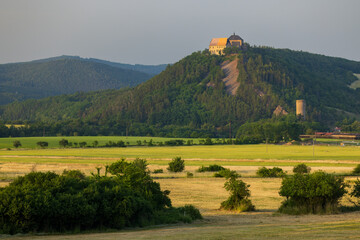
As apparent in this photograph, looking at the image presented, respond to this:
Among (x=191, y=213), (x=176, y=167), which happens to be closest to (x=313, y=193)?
(x=191, y=213)

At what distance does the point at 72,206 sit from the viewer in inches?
1016

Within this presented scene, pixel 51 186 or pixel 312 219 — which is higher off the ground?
pixel 51 186

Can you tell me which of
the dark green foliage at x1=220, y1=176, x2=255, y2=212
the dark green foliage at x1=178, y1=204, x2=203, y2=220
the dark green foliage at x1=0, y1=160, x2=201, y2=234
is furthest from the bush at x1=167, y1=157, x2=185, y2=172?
the dark green foliage at x1=0, y1=160, x2=201, y2=234

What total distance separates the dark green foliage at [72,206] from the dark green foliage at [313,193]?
6.72m

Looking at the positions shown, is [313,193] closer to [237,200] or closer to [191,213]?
[237,200]

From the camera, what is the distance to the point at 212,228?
87.1 feet

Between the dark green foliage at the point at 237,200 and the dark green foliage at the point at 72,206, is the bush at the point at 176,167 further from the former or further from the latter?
the dark green foliage at the point at 72,206

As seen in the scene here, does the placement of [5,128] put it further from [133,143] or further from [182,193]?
[182,193]

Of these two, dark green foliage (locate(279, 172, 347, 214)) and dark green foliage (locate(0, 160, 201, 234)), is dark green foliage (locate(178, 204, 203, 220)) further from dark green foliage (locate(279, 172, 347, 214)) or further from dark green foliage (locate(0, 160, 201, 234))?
dark green foliage (locate(279, 172, 347, 214))

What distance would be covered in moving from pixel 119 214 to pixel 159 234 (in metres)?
3.66

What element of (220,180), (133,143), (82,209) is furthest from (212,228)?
(133,143)

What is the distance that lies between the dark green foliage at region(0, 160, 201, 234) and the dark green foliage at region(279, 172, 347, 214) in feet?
22.0

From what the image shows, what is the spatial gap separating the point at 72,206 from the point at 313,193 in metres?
14.2

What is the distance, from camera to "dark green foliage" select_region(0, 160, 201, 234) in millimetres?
24938
